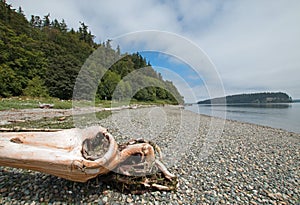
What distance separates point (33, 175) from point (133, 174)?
2164mm

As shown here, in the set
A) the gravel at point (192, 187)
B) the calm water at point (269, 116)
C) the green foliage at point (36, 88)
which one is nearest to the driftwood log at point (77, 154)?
the gravel at point (192, 187)

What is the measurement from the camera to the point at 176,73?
7062 millimetres

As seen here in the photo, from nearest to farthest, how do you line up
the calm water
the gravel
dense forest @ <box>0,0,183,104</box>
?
the gravel, the calm water, dense forest @ <box>0,0,183,104</box>

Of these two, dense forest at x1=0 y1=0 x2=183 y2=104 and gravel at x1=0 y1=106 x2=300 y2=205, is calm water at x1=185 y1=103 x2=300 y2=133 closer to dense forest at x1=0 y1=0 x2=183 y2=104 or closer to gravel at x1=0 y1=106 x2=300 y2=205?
dense forest at x1=0 y1=0 x2=183 y2=104

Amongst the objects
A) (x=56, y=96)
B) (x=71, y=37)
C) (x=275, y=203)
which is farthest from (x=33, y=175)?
(x=71, y=37)

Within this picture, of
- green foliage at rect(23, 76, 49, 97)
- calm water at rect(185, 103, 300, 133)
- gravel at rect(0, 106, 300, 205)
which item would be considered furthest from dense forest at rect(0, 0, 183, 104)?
gravel at rect(0, 106, 300, 205)

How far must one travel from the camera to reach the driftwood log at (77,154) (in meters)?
2.54

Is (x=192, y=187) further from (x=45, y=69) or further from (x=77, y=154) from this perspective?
(x=45, y=69)

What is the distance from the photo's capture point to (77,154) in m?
2.68

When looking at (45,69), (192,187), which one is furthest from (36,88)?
(192,187)

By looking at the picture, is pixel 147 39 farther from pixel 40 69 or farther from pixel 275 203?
pixel 40 69

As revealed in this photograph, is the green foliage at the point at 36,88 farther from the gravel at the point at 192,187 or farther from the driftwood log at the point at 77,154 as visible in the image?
the driftwood log at the point at 77,154

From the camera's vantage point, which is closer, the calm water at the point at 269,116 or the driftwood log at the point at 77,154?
the driftwood log at the point at 77,154

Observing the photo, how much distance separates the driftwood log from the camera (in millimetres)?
2545
